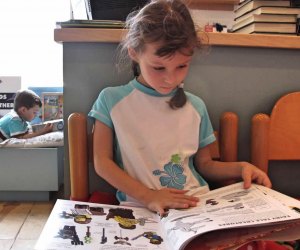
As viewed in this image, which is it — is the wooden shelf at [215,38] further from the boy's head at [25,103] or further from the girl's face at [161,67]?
the boy's head at [25,103]

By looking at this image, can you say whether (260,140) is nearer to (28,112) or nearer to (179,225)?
(179,225)

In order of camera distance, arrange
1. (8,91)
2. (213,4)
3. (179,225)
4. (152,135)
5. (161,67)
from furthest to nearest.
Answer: (8,91) → (213,4) → (152,135) → (161,67) → (179,225)

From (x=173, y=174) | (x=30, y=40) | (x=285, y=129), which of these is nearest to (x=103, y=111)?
(x=173, y=174)

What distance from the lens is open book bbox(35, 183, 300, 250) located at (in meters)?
0.49

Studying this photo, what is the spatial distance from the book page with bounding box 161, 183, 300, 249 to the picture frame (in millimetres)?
1534

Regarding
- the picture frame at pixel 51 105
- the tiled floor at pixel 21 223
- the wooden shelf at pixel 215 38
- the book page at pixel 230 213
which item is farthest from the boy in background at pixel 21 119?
the book page at pixel 230 213

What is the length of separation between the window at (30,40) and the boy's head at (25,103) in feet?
0.82

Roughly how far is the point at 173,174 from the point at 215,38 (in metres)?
0.32

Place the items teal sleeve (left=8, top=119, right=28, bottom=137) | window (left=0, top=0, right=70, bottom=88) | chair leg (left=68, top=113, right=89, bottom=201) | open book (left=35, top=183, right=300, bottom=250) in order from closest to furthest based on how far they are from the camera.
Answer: open book (left=35, top=183, right=300, bottom=250) → chair leg (left=68, top=113, right=89, bottom=201) → teal sleeve (left=8, top=119, right=28, bottom=137) → window (left=0, top=0, right=70, bottom=88)

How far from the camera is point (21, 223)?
142 centimetres

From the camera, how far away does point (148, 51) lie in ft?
2.09

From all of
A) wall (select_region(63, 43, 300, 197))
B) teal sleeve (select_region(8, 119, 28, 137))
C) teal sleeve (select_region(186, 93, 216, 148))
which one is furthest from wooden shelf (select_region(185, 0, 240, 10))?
teal sleeve (select_region(8, 119, 28, 137))

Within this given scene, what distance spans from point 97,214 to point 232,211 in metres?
0.23

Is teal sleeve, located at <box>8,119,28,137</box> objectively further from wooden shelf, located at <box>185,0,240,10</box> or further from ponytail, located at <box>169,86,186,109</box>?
ponytail, located at <box>169,86,186,109</box>
